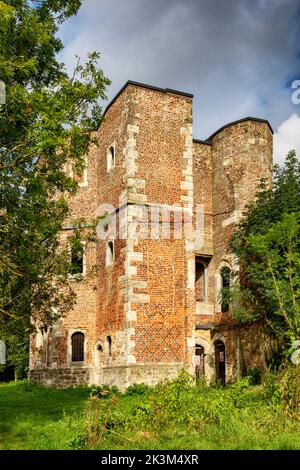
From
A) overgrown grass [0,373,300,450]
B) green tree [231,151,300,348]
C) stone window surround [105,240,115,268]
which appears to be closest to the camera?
overgrown grass [0,373,300,450]

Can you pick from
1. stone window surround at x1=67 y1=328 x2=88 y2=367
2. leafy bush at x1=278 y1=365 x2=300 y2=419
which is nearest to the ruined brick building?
stone window surround at x1=67 y1=328 x2=88 y2=367

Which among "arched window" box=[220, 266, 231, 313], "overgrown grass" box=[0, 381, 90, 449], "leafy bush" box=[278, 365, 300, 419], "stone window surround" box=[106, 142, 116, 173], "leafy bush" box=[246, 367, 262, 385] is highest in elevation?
"stone window surround" box=[106, 142, 116, 173]

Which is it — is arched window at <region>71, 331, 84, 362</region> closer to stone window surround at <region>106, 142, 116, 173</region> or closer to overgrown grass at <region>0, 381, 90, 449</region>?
overgrown grass at <region>0, 381, 90, 449</region>

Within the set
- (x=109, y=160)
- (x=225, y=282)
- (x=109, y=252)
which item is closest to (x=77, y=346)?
(x=109, y=252)

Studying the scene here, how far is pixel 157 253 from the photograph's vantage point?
18516 mm

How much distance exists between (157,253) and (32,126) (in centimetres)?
1008

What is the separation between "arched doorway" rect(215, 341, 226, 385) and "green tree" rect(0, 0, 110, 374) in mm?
11193

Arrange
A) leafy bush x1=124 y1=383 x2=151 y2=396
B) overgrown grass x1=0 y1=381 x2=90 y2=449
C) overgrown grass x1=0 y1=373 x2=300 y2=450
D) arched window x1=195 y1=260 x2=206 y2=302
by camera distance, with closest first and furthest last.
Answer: overgrown grass x1=0 y1=373 x2=300 y2=450 → overgrown grass x1=0 y1=381 x2=90 y2=449 → leafy bush x1=124 y1=383 x2=151 y2=396 → arched window x1=195 y1=260 x2=206 y2=302

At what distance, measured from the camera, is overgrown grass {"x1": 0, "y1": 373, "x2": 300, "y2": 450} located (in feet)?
25.7

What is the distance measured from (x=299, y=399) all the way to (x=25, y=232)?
5.74m

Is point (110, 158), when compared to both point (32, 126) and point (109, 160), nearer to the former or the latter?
point (109, 160)

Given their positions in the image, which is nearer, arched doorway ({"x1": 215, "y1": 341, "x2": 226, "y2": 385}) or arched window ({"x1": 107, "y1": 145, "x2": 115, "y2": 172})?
arched window ({"x1": 107, "y1": 145, "x2": 115, "y2": 172})
